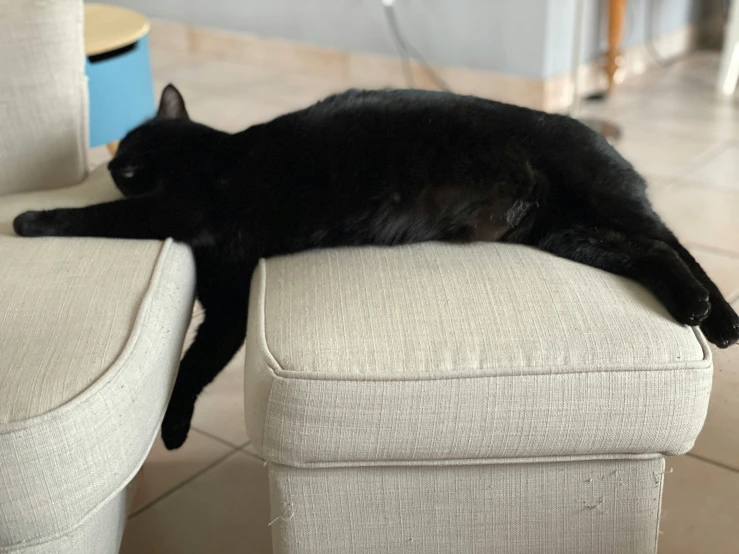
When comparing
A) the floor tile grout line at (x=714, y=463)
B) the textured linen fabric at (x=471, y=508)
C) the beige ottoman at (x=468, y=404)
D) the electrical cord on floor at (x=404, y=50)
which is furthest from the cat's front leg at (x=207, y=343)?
the electrical cord on floor at (x=404, y=50)

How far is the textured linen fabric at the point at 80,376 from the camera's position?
799 millimetres

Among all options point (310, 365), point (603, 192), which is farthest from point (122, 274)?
point (603, 192)

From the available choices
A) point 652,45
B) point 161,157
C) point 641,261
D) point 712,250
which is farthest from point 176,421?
point 652,45

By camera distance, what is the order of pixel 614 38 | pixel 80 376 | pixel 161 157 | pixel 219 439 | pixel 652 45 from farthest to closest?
pixel 652 45 → pixel 614 38 → pixel 219 439 → pixel 161 157 → pixel 80 376

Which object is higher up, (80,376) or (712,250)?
(80,376)

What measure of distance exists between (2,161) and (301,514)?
77 cm

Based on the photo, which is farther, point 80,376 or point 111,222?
point 111,222

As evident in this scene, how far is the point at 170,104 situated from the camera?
55.5 inches

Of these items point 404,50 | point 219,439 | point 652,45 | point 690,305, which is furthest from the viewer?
point 652,45

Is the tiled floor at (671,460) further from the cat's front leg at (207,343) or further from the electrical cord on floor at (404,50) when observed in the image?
the electrical cord on floor at (404,50)

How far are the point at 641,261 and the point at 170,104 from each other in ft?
2.67

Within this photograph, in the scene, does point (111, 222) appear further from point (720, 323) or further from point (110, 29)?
point (110, 29)

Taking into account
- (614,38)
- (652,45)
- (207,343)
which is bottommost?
(652,45)

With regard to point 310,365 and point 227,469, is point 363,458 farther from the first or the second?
point 227,469
